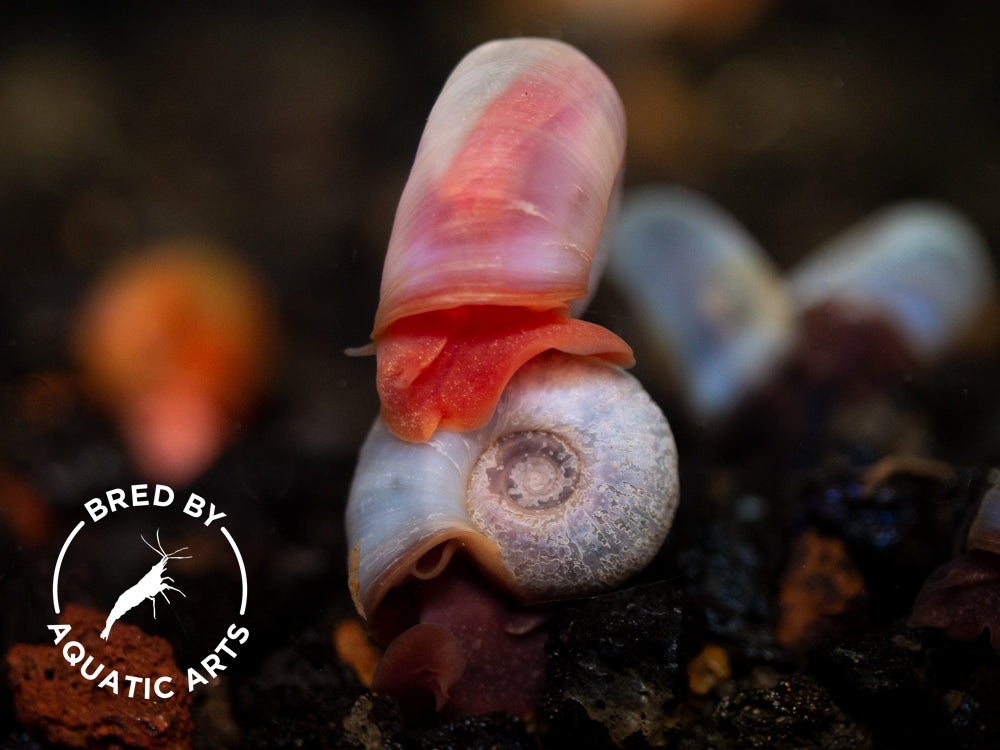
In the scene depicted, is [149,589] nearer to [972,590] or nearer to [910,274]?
[972,590]

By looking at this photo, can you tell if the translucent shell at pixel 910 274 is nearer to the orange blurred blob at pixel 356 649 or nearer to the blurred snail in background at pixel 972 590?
the blurred snail in background at pixel 972 590

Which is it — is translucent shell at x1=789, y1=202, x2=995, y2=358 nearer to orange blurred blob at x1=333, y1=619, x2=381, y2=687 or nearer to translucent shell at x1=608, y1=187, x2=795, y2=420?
translucent shell at x1=608, y1=187, x2=795, y2=420

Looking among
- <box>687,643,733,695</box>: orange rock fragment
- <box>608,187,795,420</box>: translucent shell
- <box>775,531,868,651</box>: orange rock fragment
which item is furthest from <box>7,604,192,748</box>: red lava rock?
<box>608,187,795,420</box>: translucent shell

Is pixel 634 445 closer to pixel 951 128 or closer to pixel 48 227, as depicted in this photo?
pixel 48 227

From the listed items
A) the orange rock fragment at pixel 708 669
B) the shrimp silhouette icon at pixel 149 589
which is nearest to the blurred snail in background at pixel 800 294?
the orange rock fragment at pixel 708 669

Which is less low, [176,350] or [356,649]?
[176,350]

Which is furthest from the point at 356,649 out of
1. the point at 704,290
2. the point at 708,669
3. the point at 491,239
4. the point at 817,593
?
the point at 704,290
